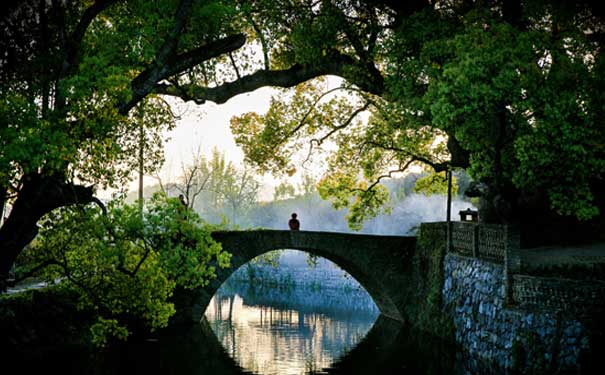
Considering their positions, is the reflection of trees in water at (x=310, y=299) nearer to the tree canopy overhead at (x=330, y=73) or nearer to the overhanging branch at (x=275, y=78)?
the tree canopy overhead at (x=330, y=73)

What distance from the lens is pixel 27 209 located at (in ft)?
36.3

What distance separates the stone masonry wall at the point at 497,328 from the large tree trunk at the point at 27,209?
35.0ft

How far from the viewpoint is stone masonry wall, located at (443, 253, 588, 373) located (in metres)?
16.0

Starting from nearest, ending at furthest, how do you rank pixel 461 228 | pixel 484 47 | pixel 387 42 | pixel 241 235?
pixel 484 47, pixel 387 42, pixel 461 228, pixel 241 235

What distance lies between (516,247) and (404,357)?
4.75 m

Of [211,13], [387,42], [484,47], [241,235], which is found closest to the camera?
[211,13]

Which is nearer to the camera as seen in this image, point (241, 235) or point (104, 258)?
point (104, 258)

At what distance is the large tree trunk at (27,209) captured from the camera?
11.0 metres

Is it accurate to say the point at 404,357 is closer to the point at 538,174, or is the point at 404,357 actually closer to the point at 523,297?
the point at 523,297

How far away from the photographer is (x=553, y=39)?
715 inches

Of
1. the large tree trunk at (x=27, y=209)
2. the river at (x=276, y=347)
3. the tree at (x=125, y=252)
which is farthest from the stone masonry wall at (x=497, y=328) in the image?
the large tree trunk at (x=27, y=209)

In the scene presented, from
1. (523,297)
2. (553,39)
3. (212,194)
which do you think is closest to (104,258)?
(523,297)

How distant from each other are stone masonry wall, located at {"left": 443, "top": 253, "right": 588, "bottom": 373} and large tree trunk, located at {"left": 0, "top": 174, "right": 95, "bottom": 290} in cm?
1067

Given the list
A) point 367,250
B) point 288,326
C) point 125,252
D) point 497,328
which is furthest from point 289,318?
point 125,252
